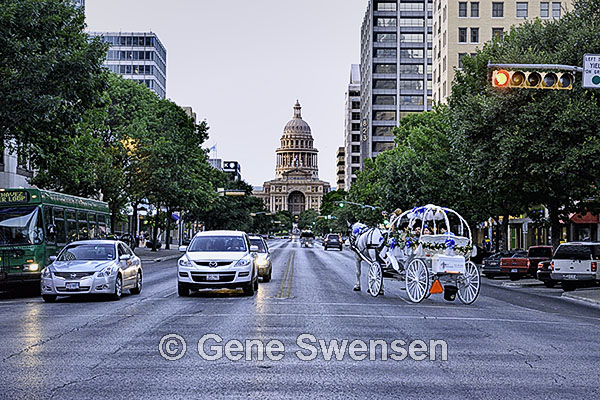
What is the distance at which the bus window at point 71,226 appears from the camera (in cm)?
2693

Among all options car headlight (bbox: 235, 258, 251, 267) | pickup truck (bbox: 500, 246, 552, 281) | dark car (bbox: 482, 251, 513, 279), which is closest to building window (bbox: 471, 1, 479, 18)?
dark car (bbox: 482, 251, 513, 279)

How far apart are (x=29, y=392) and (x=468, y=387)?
4.50m

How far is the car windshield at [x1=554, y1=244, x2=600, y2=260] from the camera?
2716 cm

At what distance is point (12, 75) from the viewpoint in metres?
24.9

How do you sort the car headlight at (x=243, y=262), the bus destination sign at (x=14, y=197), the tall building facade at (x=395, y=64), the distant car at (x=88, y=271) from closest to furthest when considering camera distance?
the distant car at (x=88, y=271)
the car headlight at (x=243, y=262)
the bus destination sign at (x=14, y=197)
the tall building facade at (x=395, y=64)

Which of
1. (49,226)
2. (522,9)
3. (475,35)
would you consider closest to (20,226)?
(49,226)

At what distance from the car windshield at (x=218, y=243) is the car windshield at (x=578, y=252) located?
1137 cm

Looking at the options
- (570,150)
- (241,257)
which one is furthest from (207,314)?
(570,150)

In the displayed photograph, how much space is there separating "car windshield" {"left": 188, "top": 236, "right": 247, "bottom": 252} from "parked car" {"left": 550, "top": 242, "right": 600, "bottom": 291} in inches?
447

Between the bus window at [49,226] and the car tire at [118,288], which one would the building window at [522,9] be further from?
the car tire at [118,288]

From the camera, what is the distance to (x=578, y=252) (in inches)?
1071

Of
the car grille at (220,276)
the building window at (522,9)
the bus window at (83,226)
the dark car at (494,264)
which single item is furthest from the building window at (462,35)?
the car grille at (220,276)

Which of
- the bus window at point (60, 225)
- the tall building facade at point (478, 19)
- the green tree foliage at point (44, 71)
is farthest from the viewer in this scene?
the tall building facade at point (478, 19)

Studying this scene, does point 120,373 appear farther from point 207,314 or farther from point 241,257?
point 241,257
